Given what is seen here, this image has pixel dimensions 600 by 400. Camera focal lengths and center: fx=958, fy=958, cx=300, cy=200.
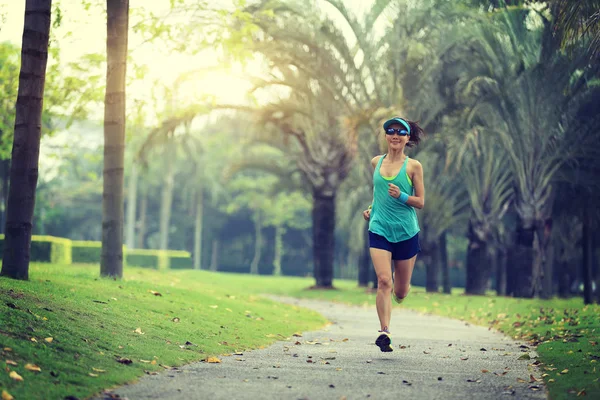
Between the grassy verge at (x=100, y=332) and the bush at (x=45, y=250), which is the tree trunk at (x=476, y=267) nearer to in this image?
the bush at (x=45, y=250)

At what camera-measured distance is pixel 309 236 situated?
74062mm

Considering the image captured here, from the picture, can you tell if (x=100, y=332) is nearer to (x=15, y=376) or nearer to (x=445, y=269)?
(x=15, y=376)

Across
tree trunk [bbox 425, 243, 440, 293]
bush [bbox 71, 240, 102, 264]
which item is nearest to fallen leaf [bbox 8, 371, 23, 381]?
bush [bbox 71, 240, 102, 264]

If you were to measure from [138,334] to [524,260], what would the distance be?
57.8 ft

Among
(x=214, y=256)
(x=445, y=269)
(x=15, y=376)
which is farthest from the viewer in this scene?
(x=214, y=256)

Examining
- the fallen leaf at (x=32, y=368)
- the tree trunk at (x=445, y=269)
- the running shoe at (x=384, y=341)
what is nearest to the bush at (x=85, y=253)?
the tree trunk at (x=445, y=269)

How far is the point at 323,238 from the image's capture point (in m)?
32.6

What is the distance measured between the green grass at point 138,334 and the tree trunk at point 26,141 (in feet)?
Result: 1.99

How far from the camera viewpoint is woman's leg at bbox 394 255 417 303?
31.3 ft

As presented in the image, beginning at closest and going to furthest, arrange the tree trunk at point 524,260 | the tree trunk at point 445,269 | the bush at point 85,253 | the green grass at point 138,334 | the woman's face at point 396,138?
the green grass at point 138,334 → the woman's face at point 396,138 → the tree trunk at point 524,260 → the bush at point 85,253 → the tree trunk at point 445,269

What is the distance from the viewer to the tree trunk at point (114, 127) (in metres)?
15.4

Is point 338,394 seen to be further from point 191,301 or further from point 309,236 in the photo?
point 309,236

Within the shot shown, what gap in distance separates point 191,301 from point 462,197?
73.1ft

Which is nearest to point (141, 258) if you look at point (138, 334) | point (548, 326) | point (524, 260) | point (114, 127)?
point (524, 260)
